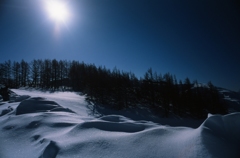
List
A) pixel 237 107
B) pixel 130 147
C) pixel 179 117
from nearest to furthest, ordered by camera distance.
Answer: pixel 130 147 → pixel 179 117 → pixel 237 107

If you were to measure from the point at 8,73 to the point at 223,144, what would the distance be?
59.4 meters

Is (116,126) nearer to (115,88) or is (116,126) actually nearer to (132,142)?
(132,142)

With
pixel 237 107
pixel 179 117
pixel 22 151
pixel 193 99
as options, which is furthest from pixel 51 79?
pixel 237 107

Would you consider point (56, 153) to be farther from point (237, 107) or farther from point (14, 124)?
point (237, 107)

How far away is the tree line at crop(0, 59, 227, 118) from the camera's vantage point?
32406 mm

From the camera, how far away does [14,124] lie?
3.97 metres

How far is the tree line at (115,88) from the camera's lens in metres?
32.4

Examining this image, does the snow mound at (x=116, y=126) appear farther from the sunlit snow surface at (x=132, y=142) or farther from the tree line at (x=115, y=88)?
the tree line at (x=115, y=88)

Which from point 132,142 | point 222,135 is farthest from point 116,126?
point 222,135

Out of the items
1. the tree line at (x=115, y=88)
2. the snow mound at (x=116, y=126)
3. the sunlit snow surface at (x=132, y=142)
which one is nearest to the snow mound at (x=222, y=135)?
the sunlit snow surface at (x=132, y=142)

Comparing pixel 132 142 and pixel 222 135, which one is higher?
pixel 222 135

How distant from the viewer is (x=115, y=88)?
115 feet

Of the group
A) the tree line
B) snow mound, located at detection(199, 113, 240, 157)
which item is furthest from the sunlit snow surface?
the tree line

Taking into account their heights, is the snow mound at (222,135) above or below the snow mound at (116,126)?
above
